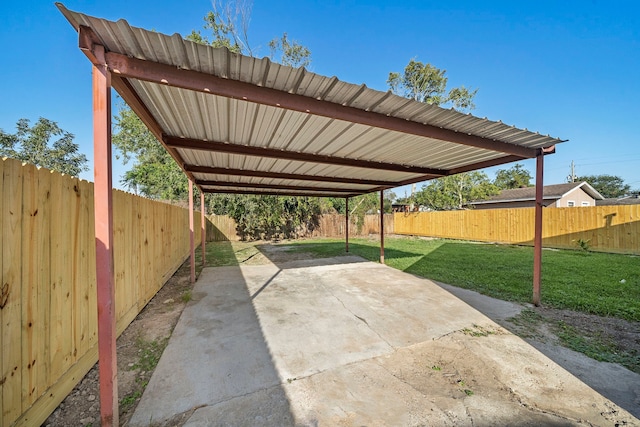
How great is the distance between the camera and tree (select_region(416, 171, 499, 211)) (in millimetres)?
18875

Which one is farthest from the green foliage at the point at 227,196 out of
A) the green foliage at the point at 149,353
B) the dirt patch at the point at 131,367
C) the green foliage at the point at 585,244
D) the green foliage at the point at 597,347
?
the green foliage at the point at 597,347

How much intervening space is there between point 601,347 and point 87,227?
5211 mm

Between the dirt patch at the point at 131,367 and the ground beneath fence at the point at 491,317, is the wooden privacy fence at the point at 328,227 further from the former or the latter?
the dirt patch at the point at 131,367

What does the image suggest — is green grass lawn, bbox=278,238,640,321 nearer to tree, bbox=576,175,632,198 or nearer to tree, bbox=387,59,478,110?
tree, bbox=387,59,478,110

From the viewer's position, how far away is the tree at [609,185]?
1487 inches

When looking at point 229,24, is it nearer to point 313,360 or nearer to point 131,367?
point 131,367

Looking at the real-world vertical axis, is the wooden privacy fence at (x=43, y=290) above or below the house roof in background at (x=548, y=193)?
below

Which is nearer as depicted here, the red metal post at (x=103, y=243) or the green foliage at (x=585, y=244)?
the red metal post at (x=103, y=243)

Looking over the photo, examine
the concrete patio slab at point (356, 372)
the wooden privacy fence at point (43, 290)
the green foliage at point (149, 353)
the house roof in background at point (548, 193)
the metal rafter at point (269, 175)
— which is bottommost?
the green foliage at point (149, 353)

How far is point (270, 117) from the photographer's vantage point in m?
2.69

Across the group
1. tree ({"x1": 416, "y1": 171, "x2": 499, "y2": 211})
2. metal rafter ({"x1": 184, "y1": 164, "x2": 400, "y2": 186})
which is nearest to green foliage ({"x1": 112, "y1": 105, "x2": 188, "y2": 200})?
metal rafter ({"x1": 184, "y1": 164, "x2": 400, "y2": 186})

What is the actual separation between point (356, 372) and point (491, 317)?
2353 mm

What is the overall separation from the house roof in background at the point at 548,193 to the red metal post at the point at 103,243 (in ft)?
77.8

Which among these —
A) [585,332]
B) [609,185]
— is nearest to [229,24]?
[585,332]
